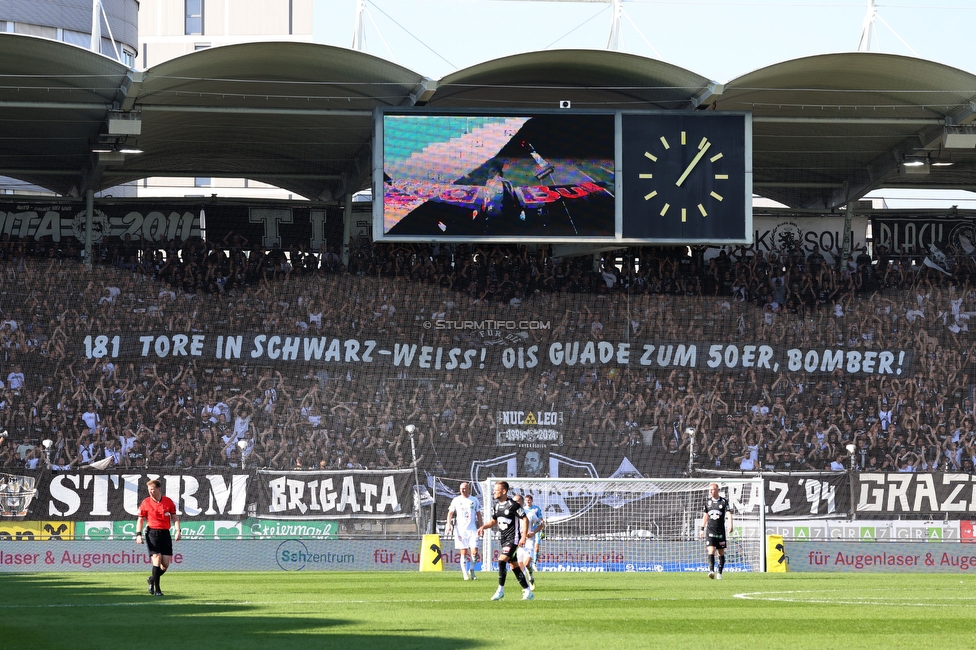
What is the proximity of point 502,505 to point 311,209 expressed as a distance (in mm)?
19864

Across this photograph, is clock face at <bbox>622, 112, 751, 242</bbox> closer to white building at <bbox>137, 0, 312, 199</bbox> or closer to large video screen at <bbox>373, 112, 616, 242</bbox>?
large video screen at <bbox>373, 112, 616, 242</bbox>

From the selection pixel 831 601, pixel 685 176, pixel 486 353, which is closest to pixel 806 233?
pixel 685 176

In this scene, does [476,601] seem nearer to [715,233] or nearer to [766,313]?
[715,233]

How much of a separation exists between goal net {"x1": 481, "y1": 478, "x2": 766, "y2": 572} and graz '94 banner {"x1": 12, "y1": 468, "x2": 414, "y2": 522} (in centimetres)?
234

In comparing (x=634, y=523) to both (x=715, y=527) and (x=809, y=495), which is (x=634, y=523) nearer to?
(x=809, y=495)

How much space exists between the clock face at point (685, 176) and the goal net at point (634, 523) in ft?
17.9

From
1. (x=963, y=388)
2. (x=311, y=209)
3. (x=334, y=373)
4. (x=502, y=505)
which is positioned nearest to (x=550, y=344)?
(x=334, y=373)

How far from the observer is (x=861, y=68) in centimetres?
2830

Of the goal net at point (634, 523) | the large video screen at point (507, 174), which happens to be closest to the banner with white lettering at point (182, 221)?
the large video screen at point (507, 174)

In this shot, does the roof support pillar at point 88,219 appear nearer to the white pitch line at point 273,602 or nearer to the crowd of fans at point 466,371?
the crowd of fans at point 466,371

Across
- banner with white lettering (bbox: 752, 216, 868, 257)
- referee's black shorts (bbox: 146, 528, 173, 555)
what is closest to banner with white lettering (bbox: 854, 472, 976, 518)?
banner with white lettering (bbox: 752, 216, 868, 257)

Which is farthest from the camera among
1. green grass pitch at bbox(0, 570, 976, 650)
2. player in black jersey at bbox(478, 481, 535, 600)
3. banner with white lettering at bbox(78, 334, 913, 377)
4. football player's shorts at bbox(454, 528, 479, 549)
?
banner with white lettering at bbox(78, 334, 913, 377)

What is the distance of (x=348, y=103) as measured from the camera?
97.0 feet

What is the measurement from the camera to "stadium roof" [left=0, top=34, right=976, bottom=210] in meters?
27.7
